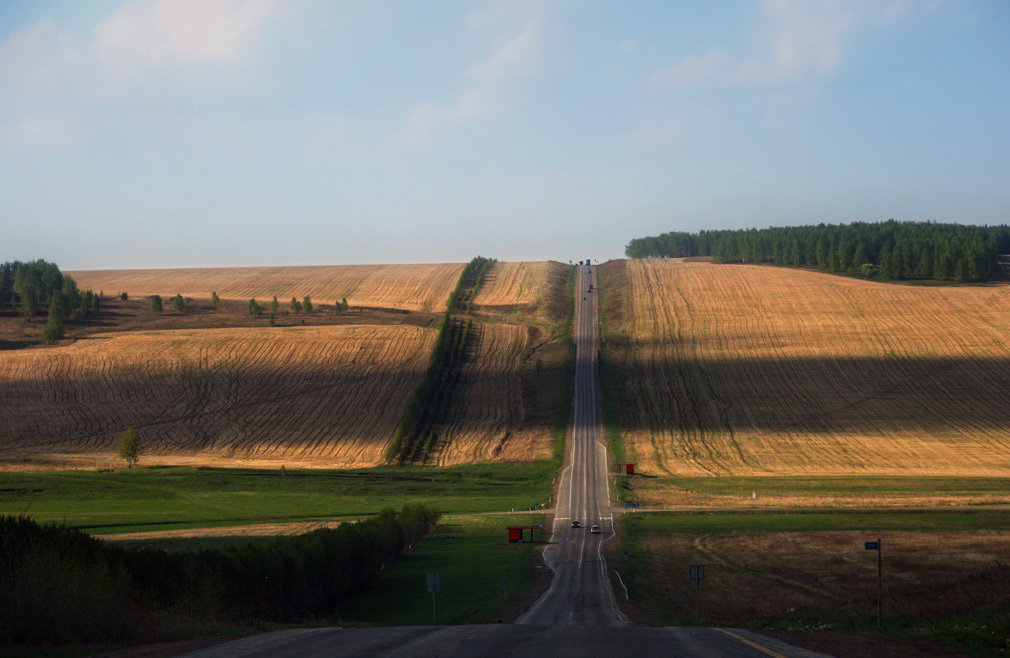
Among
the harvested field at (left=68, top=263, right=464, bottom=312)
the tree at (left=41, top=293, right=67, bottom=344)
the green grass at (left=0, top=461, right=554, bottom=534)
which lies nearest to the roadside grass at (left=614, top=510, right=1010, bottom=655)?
the green grass at (left=0, top=461, right=554, bottom=534)

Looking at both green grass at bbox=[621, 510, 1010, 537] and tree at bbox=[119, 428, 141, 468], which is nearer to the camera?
green grass at bbox=[621, 510, 1010, 537]

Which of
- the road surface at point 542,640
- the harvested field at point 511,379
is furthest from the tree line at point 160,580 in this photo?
the harvested field at point 511,379

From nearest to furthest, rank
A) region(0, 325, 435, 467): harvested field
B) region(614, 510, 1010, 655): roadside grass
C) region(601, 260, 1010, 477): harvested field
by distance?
region(614, 510, 1010, 655): roadside grass < region(601, 260, 1010, 477): harvested field < region(0, 325, 435, 467): harvested field

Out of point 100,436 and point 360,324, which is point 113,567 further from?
point 360,324

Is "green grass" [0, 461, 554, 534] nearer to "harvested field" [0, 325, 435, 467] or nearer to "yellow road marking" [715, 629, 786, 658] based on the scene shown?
"harvested field" [0, 325, 435, 467]

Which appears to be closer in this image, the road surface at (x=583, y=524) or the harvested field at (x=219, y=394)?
the road surface at (x=583, y=524)

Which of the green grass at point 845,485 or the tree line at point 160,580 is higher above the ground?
the tree line at point 160,580

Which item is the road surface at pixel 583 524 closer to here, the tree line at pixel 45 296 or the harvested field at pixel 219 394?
the harvested field at pixel 219 394
